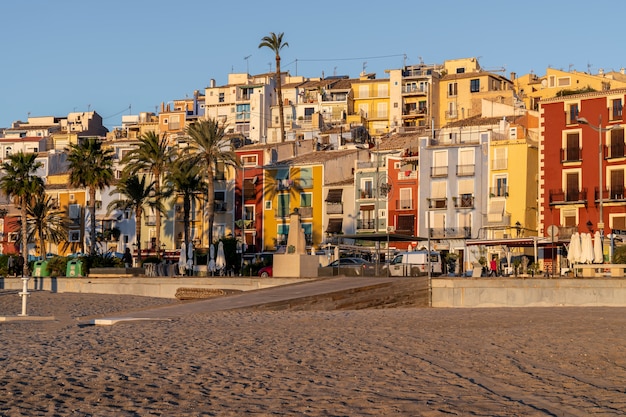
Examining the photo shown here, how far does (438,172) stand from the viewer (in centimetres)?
7950

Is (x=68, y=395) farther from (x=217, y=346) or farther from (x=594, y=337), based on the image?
(x=594, y=337)

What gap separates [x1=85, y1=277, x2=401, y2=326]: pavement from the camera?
29.0 meters

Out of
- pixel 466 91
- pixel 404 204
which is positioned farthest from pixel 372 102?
pixel 404 204

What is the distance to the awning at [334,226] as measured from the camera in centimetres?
8375

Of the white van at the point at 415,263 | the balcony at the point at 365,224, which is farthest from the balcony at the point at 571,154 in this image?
the balcony at the point at 365,224

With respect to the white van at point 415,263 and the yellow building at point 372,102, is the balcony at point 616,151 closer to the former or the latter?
the white van at point 415,263

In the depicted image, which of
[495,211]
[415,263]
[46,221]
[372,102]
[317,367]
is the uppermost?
[372,102]

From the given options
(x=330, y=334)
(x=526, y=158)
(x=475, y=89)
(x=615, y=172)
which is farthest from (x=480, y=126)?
(x=330, y=334)

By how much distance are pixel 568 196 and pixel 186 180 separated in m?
30.2

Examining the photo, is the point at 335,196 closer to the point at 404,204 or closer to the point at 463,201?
the point at 404,204

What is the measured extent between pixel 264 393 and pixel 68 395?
264cm

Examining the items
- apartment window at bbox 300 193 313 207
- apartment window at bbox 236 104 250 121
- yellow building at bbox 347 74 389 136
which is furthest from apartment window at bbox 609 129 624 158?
apartment window at bbox 236 104 250 121

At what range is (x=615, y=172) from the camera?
6919cm

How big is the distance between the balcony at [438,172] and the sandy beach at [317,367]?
167ft
